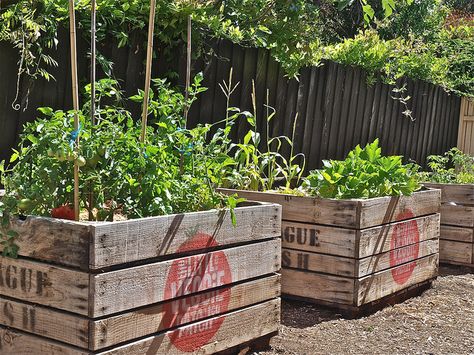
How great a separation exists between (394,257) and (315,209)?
78 cm

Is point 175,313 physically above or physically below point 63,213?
below

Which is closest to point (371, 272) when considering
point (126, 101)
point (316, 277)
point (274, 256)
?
point (316, 277)

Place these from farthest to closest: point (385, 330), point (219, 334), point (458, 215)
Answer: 1. point (458, 215)
2. point (385, 330)
3. point (219, 334)

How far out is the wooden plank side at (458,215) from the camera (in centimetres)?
634

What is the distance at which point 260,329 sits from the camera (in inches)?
139

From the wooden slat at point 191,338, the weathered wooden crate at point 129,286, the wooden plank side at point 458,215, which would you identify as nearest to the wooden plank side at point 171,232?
the weathered wooden crate at point 129,286

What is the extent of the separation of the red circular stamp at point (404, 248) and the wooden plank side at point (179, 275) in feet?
4.61

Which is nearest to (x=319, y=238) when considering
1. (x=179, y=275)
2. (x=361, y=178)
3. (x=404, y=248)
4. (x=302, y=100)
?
(x=361, y=178)

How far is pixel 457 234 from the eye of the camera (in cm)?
639

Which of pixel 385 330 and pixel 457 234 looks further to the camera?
pixel 457 234

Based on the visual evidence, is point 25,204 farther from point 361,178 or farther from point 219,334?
point 361,178

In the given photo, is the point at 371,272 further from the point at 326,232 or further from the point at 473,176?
the point at 473,176

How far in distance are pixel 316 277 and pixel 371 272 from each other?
358 mm

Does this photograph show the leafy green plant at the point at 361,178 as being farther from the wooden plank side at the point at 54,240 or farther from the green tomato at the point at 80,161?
the wooden plank side at the point at 54,240
